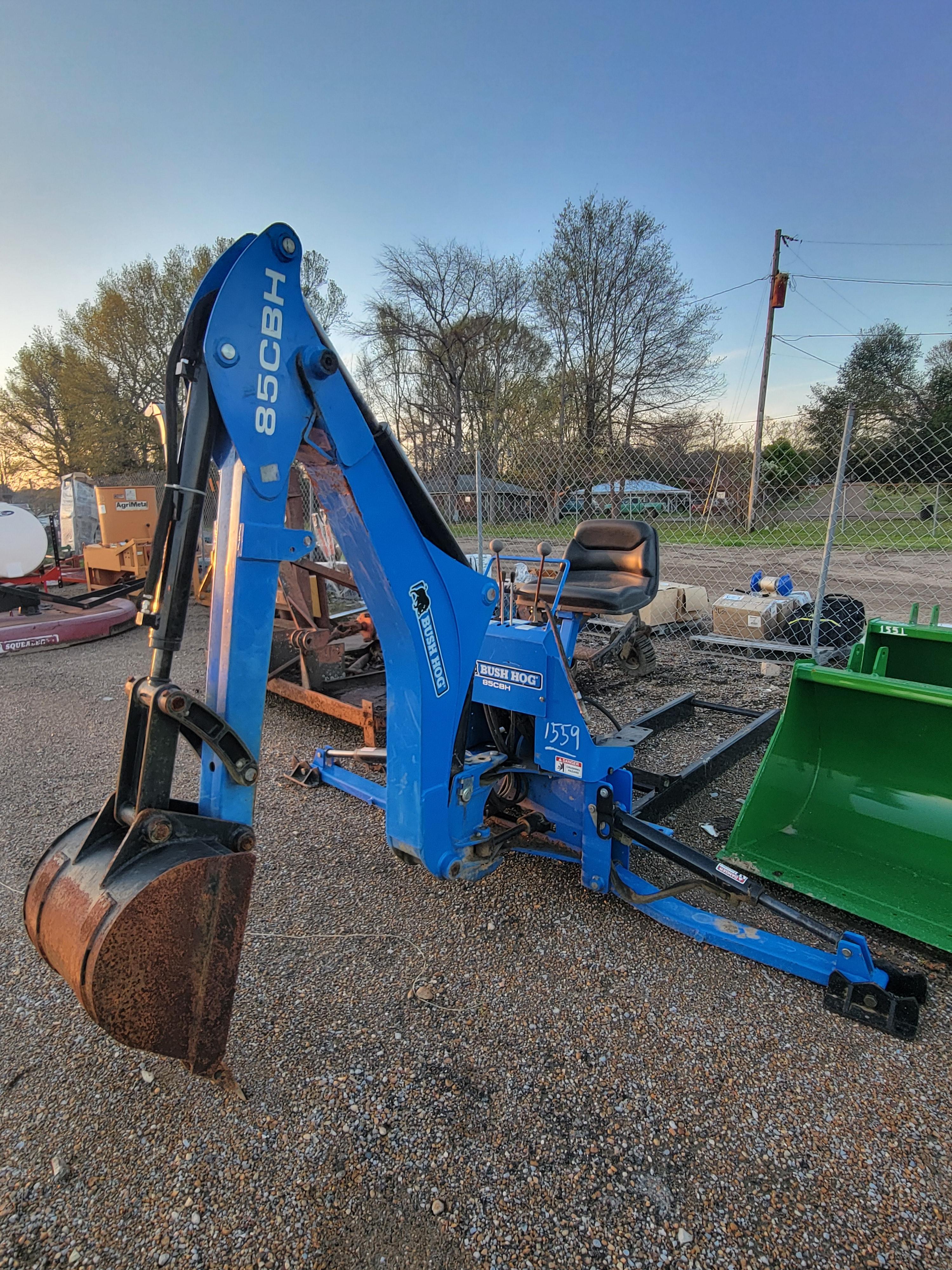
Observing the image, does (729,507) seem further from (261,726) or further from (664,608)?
(261,726)

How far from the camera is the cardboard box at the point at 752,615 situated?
695cm

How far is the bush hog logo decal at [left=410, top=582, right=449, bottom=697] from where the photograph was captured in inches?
80.0

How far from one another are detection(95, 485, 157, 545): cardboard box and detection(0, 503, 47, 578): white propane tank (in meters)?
1.52

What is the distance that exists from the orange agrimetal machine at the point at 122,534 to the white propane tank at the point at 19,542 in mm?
1317

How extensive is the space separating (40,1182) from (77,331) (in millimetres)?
34410

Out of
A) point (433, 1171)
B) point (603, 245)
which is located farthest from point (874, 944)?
point (603, 245)

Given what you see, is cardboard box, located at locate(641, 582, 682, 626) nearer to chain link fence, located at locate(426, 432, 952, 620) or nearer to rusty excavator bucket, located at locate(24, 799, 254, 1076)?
chain link fence, located at locate(426, 432, 952, 620)

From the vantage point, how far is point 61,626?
8.17m

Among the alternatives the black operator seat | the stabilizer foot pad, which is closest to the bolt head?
the stabilizer foot pad

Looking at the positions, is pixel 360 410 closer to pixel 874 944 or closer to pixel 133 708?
pixel 133 708

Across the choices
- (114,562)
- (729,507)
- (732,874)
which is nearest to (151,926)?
(732,874)

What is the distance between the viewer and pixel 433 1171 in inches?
64.6

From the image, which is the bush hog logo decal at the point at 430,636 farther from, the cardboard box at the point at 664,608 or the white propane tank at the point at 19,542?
the white propane tank at the point at 19,542

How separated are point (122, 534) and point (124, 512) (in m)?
0.37
